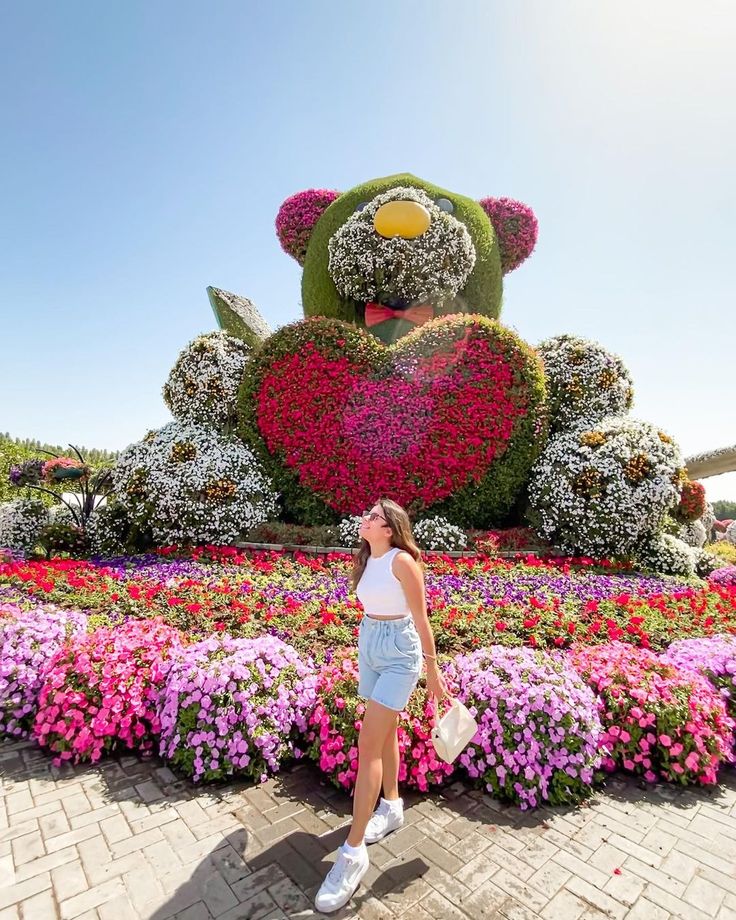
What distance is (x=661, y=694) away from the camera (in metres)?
3.67

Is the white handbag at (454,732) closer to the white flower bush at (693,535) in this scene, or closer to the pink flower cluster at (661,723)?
the pink flower cluster at (661,723)

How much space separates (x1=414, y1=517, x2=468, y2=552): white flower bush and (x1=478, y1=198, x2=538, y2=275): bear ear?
6.44 meters

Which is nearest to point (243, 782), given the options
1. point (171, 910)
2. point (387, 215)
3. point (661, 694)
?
point (171, 910)

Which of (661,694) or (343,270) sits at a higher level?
(343,270)

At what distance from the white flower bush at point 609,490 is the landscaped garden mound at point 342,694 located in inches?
139

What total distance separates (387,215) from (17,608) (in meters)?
7.98

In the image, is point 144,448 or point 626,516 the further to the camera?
point 144,448

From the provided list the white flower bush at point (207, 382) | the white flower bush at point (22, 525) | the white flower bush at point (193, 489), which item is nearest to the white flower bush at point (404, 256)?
the white flower bush at point (207, 382)

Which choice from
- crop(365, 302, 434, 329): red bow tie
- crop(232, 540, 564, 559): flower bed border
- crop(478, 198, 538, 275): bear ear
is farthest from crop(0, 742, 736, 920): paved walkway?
crop(478, 198, 538, 275): bear ear

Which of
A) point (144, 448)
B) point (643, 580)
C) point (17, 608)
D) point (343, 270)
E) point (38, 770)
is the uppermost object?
point (343, 270)

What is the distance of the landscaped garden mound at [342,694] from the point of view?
10.8 feet

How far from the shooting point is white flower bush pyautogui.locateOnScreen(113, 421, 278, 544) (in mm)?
8938

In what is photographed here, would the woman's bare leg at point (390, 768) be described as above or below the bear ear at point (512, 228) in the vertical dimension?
below

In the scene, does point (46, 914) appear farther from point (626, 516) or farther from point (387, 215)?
point (387, 215)
